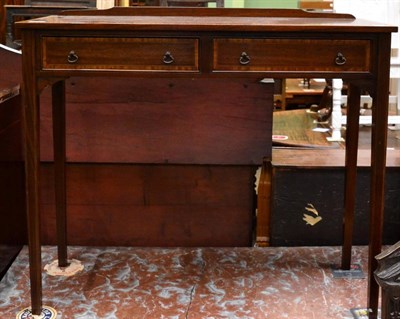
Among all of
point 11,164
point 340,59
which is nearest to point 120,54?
point 340,59

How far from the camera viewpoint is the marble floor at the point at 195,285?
1.92 meters

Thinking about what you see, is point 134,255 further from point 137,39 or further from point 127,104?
point 137,39

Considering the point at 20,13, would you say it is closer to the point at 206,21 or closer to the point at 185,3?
the point at 185,3

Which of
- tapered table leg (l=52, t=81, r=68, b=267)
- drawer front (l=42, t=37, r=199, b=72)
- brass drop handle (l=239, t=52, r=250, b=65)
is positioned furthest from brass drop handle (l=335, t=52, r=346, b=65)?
tapered table leg (l=52, t=81, r=68, b=267)

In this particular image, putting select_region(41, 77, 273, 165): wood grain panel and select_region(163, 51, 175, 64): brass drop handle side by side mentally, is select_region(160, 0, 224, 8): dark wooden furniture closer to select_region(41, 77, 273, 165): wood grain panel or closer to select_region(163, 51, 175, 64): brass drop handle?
select_region(41, 77, 273, 165): wood grain panel

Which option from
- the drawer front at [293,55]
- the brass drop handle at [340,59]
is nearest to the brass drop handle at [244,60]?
the drawer front at [293,55]

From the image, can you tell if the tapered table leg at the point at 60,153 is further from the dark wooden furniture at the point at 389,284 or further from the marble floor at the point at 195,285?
the dark wooden furniture at the point at 389,284

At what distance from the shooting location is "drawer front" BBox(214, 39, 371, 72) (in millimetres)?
Answer: 1704

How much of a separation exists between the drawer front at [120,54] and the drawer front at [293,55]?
9cm

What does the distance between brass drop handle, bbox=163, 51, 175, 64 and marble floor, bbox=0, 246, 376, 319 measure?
707mm

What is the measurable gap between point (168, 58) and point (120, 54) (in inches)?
4.8

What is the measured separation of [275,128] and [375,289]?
1.75 meters

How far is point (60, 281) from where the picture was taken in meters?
2.11

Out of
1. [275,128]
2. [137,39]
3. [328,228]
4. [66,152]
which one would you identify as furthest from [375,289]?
[275,128]
